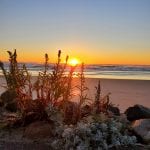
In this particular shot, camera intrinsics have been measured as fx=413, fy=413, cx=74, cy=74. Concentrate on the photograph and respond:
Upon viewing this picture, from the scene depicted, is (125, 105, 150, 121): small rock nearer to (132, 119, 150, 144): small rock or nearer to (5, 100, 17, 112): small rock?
(132, 119, 150, 144): small rock

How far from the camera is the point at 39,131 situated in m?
5.92

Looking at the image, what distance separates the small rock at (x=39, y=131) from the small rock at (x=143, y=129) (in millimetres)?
1221

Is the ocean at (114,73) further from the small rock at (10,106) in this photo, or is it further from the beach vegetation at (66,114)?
the beach vegetation at (66,114)

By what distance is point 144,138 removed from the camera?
5.76 m

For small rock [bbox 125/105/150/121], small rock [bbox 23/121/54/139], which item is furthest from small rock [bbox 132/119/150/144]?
small rock [bbox 23/121/54/139]

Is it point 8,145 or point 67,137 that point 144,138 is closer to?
point 67,137

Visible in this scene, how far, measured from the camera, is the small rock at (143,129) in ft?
18.9

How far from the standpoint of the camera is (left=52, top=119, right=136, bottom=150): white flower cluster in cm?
511

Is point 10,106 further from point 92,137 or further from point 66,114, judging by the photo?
point 92,137

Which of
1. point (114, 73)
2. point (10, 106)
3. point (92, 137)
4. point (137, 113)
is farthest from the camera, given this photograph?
point (114, 73)

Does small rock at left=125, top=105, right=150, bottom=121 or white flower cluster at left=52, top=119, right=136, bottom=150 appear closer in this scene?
white flower cluster at left=52, top=119, right=136, bottom=150

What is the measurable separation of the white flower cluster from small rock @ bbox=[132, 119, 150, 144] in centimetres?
40

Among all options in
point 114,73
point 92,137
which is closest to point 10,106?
point 92,137

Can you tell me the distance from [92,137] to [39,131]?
3.57 feet
